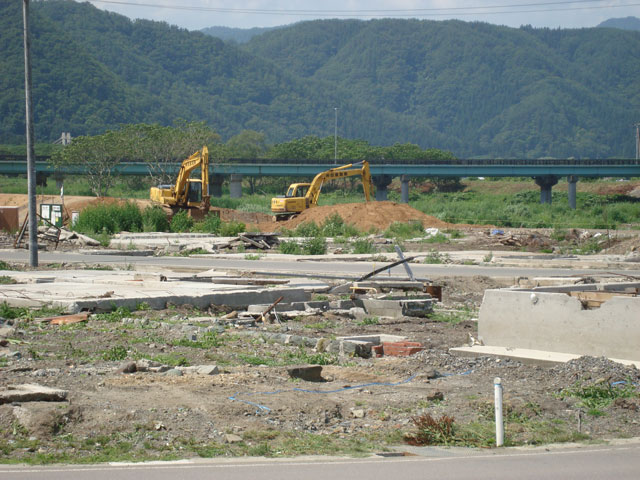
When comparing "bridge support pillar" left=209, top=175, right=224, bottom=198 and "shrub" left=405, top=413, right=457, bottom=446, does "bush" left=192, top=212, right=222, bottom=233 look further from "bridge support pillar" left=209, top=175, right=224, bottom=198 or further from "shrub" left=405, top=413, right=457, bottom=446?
"bridge support pillar" left=209, top=175, right=224, bottom=198

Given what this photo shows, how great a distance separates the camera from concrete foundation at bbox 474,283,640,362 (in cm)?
1183

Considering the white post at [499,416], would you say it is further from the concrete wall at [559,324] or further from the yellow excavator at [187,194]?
the yellow excavator at [187,194]

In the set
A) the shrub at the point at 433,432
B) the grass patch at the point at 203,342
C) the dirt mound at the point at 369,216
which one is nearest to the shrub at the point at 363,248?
the dirt mound at the point at 369,216

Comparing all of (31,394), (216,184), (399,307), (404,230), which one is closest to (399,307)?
(399,307)

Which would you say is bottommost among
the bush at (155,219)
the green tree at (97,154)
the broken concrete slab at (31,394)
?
the bush at (155,219)

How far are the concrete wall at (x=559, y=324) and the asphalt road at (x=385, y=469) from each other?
3940 millimetres

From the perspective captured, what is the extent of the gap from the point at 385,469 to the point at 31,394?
4.00m

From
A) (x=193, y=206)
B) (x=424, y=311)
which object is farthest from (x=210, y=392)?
(x=193, y=206)

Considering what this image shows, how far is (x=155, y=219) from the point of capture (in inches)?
1810

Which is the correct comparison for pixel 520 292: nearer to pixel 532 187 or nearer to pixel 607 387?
pixel 607 387

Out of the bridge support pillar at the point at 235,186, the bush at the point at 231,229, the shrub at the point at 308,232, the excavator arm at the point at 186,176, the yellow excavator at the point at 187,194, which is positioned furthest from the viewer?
the bridge support pillar at the point at 235,186

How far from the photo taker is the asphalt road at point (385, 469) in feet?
23.6

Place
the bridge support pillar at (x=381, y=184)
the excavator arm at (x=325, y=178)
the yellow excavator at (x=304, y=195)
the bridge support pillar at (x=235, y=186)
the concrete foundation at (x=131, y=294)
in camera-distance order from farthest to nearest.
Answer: the bridge support pillar at (x=381, y=184)
the bridge support pillar at (x=235, y=186)
the excavator arm at (x=325, y=178)
the yellow excavator at (x=304, y=195)
the concrete foundation at (x=131, y=294)

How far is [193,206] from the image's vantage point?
53188 millimetres
